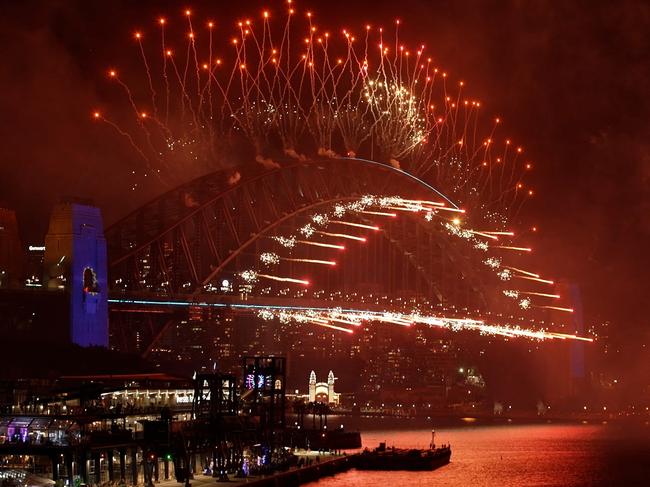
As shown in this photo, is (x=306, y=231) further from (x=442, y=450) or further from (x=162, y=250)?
(x=442, y=450)

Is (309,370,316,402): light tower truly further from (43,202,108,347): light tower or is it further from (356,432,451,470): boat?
(43,202,108,347): light tower

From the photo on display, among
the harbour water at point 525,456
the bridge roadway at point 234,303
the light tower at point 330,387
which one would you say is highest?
the bridge roadway at point 234,303

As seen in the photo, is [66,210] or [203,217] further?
[203,217]

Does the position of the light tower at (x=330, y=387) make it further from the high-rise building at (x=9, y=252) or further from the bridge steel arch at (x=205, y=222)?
the high-rise building at (x=9, y=252)

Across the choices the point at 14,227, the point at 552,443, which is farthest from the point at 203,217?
the point at 552,443

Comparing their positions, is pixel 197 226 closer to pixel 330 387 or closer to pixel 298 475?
pixel 298 475

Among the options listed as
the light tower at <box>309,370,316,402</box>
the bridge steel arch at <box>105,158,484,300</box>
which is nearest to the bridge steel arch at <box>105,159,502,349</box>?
the bridge steel arch at <box>105,158,484,300</box>

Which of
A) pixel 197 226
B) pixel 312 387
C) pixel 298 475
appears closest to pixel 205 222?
A: pixel 197 226

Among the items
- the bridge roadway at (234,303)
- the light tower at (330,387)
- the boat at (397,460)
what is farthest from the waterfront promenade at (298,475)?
the light tower at (330,387)
